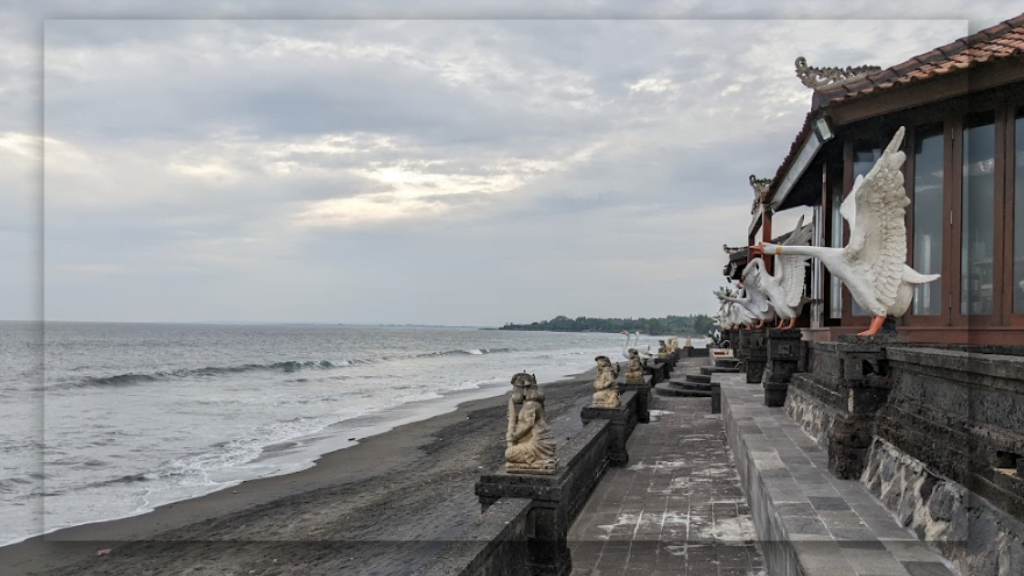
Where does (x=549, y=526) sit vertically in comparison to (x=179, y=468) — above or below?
above

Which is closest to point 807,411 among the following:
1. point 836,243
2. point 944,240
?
point 944,240

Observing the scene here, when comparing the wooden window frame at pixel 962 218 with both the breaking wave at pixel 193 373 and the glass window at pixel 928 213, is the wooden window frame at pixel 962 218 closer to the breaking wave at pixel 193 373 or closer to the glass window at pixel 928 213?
the glass window at pixel 928 213

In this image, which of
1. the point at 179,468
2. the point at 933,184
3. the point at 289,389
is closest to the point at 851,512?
the point at 933,184

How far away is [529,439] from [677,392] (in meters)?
14.9

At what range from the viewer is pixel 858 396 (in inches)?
232

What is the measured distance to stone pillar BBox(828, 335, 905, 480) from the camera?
573 cm

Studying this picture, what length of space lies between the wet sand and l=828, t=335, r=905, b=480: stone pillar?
3.92 metres

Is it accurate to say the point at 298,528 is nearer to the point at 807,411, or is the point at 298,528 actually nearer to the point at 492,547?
the point at 492,547

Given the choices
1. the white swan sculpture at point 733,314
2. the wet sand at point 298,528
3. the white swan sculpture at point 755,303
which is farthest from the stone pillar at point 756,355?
the wet sand at point 298,528

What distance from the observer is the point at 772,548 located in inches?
215

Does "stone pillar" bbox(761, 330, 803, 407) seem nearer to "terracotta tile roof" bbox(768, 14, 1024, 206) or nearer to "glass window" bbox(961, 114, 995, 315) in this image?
"terracotta tile roof" bbox(768, 14, 1024, 206)

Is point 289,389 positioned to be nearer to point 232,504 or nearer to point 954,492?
point 232,504

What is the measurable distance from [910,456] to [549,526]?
9.34 feet

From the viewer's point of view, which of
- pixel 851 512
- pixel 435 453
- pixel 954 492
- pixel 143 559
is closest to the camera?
pixel 954 492
